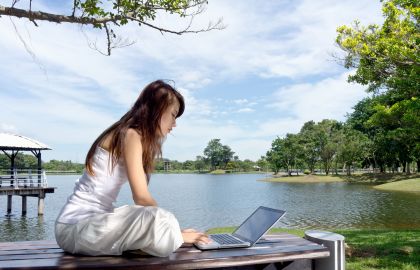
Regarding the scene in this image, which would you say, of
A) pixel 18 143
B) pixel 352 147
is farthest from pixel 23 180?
pixel 352 147

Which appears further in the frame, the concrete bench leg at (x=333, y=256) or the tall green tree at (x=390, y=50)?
the tall green tree at (x=390, y=50)

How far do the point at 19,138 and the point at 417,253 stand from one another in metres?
18.0

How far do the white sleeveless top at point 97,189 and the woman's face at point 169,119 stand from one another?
12.5 inches

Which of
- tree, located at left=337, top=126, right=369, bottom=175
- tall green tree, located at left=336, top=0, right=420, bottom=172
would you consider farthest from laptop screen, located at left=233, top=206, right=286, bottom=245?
tree, located at left=337, top=126, right=369, bottom=175

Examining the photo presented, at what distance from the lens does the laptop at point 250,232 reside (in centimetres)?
243

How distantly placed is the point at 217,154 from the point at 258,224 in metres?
109

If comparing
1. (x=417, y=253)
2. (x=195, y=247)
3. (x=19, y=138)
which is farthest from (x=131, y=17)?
(x=19, y=138)

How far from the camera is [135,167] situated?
2.29 m

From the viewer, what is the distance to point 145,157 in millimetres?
2391

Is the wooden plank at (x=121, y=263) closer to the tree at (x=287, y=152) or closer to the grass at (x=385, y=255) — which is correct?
the grass at (x=385, y=255)

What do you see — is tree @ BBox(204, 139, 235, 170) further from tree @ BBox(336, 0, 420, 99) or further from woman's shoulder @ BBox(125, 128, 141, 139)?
woman's shoulder @ BBox(125, 128, 141, 139)

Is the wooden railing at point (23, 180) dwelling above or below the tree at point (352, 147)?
below

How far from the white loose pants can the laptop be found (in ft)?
0.93

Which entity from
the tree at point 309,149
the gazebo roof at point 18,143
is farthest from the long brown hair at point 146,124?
the tree at point 309,149
